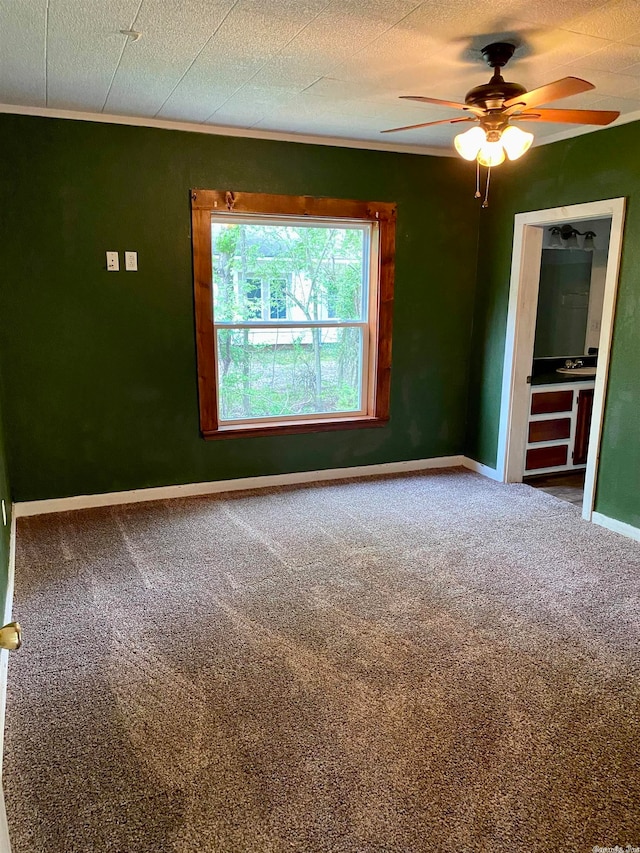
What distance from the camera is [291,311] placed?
14.8ft

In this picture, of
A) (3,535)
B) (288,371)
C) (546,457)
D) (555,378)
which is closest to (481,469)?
(546,457)

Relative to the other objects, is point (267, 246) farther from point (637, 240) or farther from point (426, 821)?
point (426, 821)

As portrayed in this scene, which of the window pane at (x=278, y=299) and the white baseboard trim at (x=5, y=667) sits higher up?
the window pane at (x=278, y=299)

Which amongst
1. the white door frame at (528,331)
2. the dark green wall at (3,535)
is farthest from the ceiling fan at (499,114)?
the dark green wall at (3,535)

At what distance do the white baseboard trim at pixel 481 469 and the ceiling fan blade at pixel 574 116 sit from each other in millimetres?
2877

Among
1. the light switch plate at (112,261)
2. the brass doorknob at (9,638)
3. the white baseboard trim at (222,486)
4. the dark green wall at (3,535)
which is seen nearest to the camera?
the brass doorknob at (9,638)

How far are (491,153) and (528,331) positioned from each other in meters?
2.24

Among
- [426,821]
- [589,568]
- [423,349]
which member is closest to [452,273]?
[423,349]

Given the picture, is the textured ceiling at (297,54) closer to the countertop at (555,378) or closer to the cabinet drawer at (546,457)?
the countertop at (555,378)

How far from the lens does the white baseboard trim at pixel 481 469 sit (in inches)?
192

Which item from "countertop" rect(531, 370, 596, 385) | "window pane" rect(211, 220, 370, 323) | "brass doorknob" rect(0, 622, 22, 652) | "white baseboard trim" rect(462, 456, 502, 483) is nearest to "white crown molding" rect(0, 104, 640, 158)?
"window pane" rect(211, 220, 370, 323)

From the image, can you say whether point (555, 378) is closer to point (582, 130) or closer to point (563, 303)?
point (563, 303)

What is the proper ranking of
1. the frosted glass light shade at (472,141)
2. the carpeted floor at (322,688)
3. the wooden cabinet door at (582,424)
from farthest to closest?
the wooden cabinet door at (582,424)
the frosted glass light shade at (472,141)
the carpeted floor at (322,688)

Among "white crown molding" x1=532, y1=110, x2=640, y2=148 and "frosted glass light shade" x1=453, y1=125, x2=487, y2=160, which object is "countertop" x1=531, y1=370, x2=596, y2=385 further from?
"frosted glass light shade" x1=453, y1=125, x2=487, y2=160
